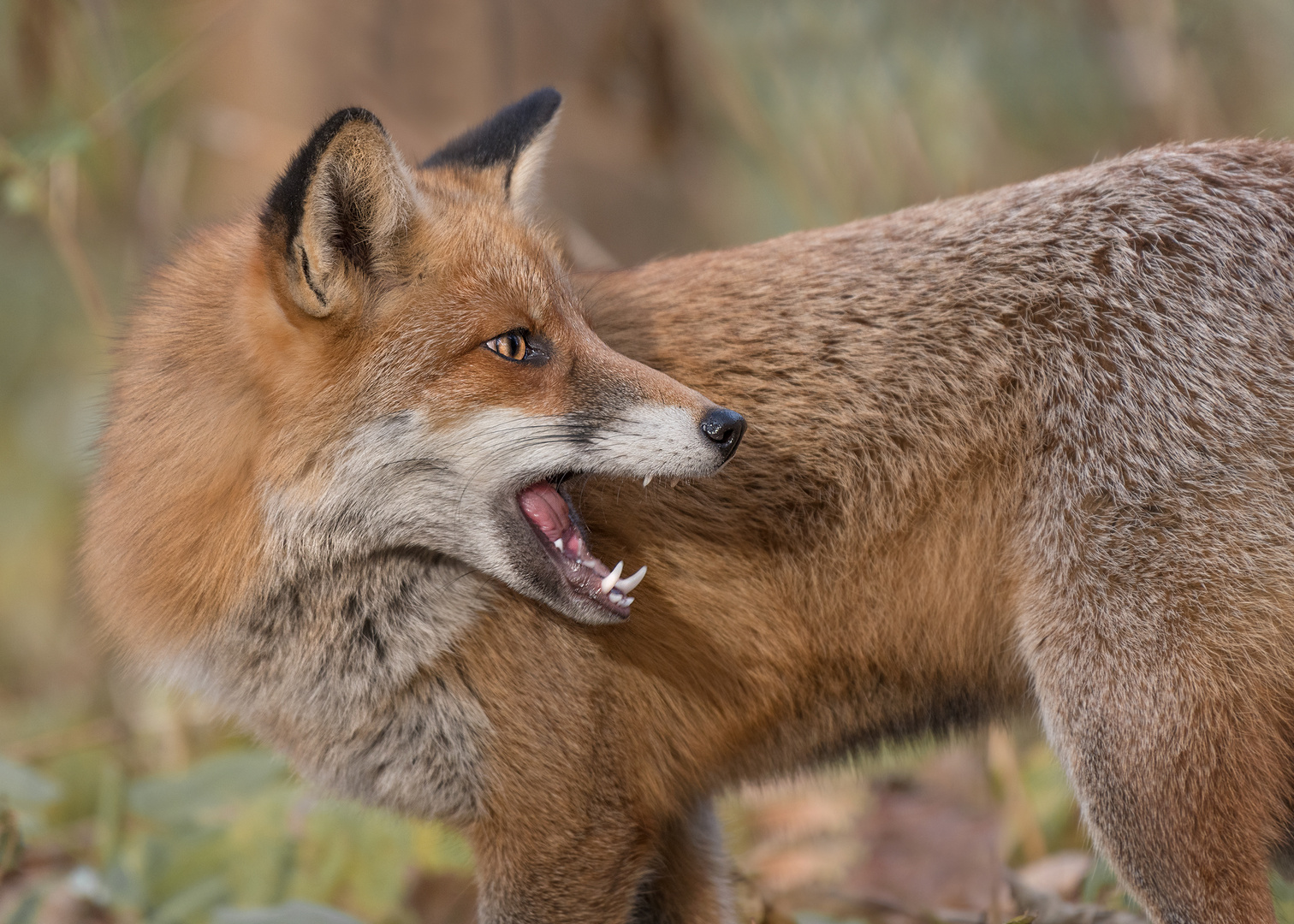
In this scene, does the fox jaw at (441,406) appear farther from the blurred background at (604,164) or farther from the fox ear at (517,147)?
the blurred background at (604,164)

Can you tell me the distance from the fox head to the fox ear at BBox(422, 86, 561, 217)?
0.56 metres

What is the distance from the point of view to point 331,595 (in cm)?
334

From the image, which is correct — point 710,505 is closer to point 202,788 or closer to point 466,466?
point 466,466

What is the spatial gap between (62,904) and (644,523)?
317 centimetres

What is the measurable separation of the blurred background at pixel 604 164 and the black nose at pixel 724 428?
5.49ft

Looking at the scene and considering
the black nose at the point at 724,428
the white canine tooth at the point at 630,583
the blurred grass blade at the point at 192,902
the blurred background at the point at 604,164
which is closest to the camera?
the black nose at the point at 724,428

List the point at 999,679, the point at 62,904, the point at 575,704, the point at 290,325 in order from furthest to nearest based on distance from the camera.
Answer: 1. the point at 62,904
2. the point at 999,679
3. the point at 575,704
4. the point at 290,325

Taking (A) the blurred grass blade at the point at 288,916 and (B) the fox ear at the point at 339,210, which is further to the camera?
(A) the blurred grass blade at the point at 288,916

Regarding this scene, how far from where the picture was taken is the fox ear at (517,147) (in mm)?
3965

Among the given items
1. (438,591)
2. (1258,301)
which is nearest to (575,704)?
(438,591)

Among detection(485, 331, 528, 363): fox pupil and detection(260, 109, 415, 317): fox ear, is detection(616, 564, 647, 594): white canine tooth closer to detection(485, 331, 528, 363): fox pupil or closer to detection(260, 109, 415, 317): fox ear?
detection(485, 331, 528, 363): fox pupil

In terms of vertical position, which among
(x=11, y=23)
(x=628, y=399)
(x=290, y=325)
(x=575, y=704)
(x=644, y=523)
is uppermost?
(x=11, y=23)

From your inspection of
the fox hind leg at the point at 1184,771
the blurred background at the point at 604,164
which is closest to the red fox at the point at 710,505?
the fox hind leg at the point at 1184,771

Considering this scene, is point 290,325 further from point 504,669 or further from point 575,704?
point 575,704
